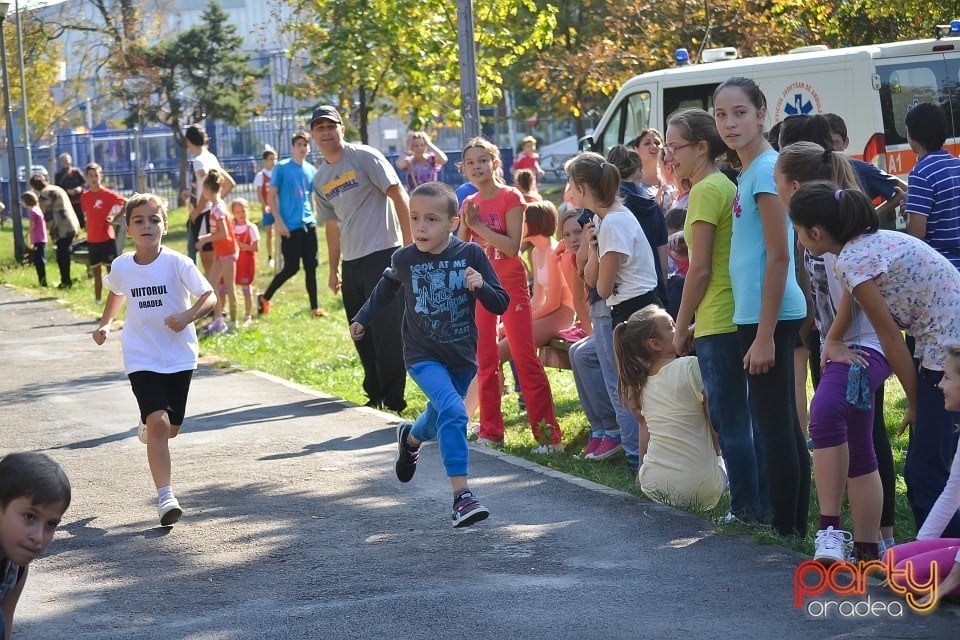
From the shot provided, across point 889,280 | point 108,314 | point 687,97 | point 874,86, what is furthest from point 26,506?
point 687,97

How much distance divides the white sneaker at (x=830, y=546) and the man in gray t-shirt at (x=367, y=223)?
4898 mm

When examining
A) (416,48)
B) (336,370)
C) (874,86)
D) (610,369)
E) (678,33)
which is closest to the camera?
(610,369)

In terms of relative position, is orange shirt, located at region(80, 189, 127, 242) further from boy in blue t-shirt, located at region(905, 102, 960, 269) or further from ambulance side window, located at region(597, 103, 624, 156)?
boy in blue t-shirt, located at region(905, 102, 960, 269)

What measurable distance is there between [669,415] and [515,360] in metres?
2.04

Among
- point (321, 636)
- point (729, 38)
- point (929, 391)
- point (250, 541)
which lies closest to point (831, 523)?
point (929, 391)

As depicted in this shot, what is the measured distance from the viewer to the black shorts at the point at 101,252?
19000 mm

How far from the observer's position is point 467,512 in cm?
613

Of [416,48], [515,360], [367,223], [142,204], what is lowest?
[515,360]

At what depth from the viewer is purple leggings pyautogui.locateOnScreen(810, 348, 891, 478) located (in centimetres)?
518

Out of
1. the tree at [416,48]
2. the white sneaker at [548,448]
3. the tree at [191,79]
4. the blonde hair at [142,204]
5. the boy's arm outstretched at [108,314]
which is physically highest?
the tree at [191,79]

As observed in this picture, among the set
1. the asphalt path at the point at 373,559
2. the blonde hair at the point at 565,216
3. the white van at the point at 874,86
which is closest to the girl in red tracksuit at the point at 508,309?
the blonde hair at the point at 565,216

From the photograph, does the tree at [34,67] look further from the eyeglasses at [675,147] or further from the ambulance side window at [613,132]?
the eyeglasses at [675,147]

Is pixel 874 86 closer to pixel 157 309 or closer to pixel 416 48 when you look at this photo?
pixel 416 48

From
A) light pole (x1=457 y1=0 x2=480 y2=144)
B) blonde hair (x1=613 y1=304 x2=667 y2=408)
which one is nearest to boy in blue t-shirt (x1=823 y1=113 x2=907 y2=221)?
blonde hair (x1=613 y1=304 x2=667 y2=408)
